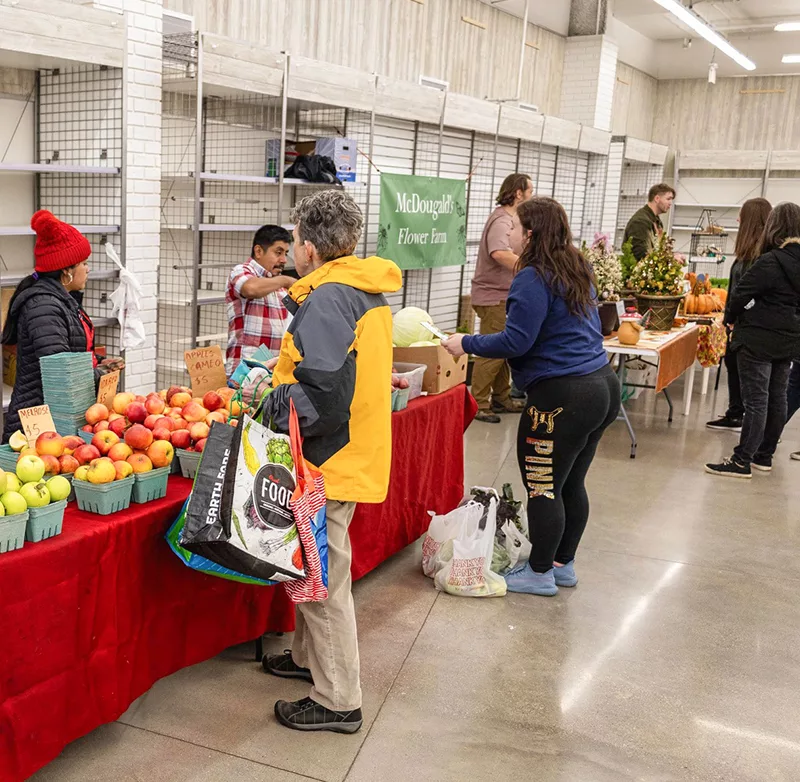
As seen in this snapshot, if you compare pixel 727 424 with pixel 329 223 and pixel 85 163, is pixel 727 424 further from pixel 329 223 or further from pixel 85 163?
pixel 329 223

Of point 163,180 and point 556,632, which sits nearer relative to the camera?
point 556,632

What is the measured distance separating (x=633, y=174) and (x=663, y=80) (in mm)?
2420

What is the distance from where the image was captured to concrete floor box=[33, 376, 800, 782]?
8.55ft

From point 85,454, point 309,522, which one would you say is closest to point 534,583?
point 309,522

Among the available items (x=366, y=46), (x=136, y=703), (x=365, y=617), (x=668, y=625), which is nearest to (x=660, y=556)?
(x=668, y=625)

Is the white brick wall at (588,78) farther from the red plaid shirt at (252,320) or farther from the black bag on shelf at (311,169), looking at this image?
the red plaid shirt at (252,320)

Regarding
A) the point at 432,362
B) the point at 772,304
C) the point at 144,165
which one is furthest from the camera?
the point at 772,304

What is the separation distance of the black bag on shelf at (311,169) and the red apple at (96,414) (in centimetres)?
388

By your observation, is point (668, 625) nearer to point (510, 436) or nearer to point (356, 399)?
point (356, 399)

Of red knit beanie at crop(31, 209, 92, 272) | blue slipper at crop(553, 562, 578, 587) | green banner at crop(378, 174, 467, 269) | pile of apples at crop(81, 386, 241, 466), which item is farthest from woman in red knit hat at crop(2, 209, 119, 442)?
green banner at crop(378, 174, 467, 269)

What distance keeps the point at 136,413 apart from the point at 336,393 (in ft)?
2.55

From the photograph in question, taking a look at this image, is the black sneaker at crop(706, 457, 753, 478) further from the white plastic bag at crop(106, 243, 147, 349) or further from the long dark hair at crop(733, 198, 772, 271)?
the white plastic bag at crop(106, 243, 147, 349)

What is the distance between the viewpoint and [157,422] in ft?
9.01

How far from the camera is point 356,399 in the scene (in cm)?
259
